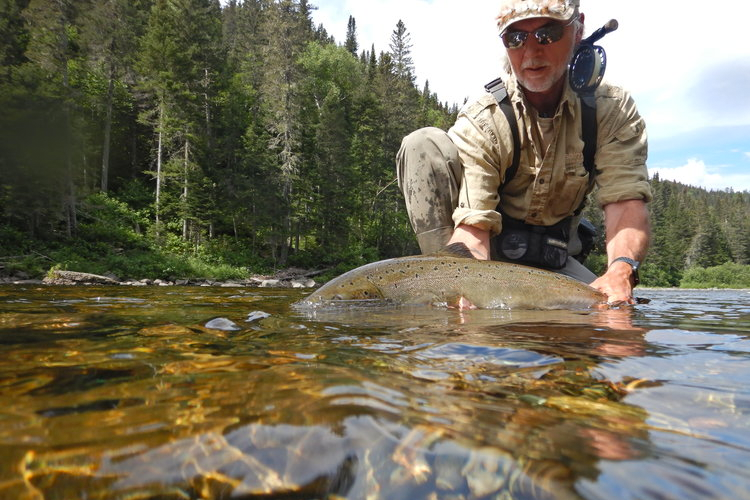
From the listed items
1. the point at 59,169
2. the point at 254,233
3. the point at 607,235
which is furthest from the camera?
the point at 254,233

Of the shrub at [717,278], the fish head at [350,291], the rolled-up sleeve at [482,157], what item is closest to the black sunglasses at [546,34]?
the rolled-up sleeve at [482,157]

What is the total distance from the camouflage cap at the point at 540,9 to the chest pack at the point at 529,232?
557 mm

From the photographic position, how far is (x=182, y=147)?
974 inches

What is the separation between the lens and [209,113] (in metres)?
26.4

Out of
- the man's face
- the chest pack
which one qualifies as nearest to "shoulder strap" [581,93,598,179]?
the chest pack

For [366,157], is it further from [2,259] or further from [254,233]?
[2,259]

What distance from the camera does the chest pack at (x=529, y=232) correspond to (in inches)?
148

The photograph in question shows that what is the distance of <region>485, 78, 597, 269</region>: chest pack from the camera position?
148 inches

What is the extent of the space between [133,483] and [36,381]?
0.71 m

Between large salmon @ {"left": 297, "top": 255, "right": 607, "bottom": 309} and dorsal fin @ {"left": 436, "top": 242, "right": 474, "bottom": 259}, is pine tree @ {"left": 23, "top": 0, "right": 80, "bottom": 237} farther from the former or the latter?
dorsal fin @ {"left": 436, "top": 242, "right": 474, "bottom": 259}

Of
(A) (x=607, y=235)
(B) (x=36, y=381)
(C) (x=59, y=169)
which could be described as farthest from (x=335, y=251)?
(B) (x=36, y=381)

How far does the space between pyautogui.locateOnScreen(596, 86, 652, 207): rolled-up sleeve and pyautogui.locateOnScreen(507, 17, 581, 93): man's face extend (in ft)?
1.61

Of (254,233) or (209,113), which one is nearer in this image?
(209,113)

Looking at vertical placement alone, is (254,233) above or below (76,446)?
above
